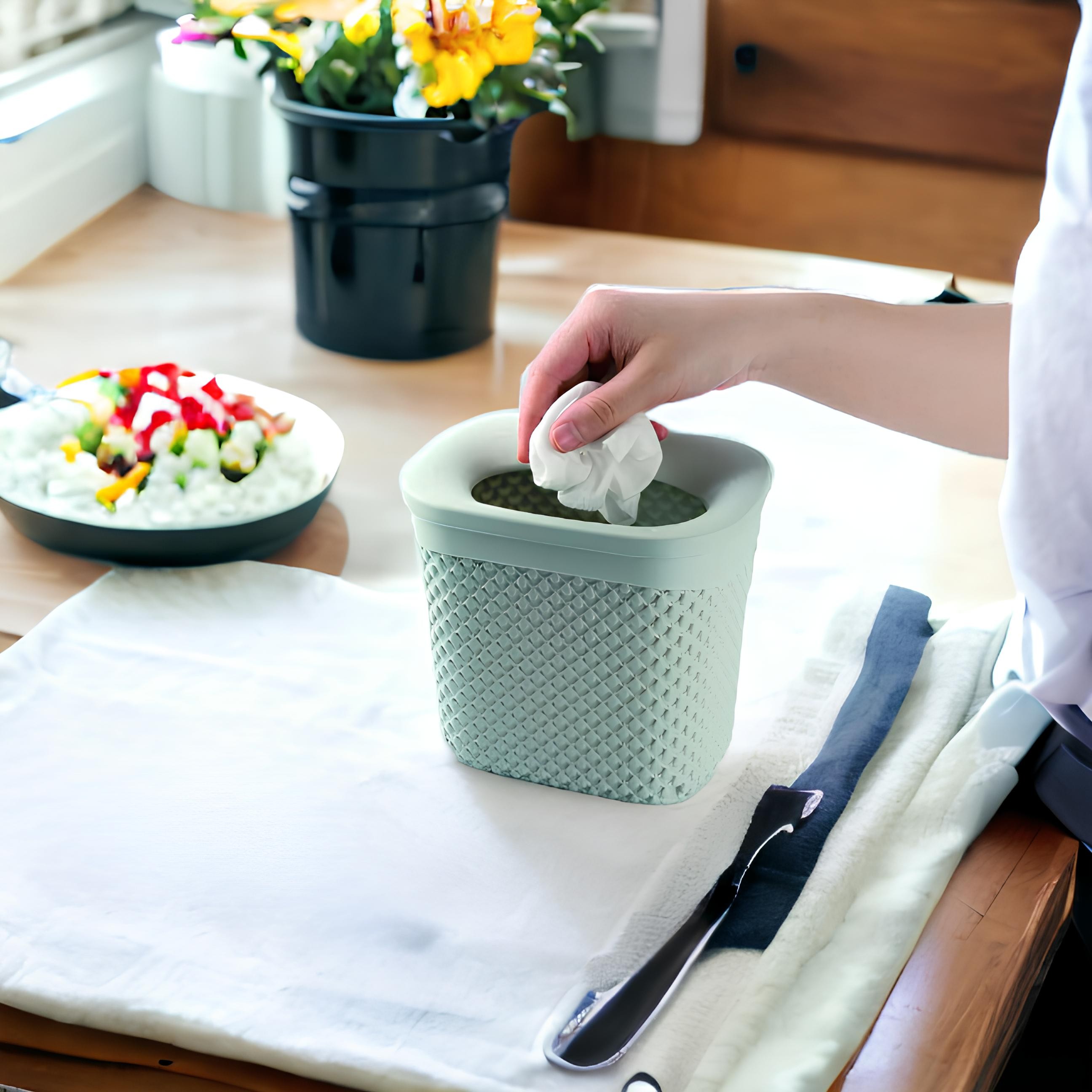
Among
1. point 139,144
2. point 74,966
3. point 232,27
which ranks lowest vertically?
point 74,966

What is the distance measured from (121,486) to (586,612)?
0.30 meters

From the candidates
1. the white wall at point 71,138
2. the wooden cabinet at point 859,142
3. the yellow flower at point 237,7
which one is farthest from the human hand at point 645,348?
the wooden cabinet at point 859,142

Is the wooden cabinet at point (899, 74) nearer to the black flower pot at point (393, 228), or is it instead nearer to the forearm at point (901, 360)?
the black flower pot at point (393, 228)

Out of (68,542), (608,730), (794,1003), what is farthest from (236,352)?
(794,1003)

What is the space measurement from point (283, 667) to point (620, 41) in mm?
1119

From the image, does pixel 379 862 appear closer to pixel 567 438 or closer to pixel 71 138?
pixel 567 438

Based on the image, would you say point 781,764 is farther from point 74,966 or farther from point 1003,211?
point 1003,211

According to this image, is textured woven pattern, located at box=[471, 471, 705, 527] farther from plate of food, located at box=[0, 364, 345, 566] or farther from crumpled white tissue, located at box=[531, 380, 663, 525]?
plate of food, located at box=[0, 364, 345, 566]

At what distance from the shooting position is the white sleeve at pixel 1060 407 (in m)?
0.42

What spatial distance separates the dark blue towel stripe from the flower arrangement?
0.41 metres

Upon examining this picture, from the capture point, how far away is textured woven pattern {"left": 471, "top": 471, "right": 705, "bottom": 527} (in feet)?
1.63

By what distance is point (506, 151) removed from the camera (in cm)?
84

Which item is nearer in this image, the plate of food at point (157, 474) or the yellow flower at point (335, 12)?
the plate of food at point (157, 474)

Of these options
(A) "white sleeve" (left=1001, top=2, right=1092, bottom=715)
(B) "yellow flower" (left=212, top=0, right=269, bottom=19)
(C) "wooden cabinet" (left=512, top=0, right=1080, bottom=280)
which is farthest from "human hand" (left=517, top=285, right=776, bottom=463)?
(C) "wooden cabinet" (left=512, top=0, right=1080, bottom=280)
